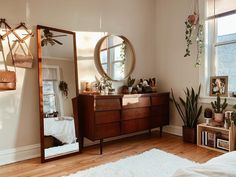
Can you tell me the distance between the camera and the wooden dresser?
2742mm

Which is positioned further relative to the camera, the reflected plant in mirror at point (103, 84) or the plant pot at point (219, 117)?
the reflected plant in mirror at point (103, 84)

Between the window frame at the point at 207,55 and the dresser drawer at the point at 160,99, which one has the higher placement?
the window frame at the point at 207,55

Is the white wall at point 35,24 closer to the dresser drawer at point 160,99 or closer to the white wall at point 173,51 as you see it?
the white wall at point 173,51

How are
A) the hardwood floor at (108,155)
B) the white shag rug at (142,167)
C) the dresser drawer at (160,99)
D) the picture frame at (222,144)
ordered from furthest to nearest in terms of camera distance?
the dresser drawer at (160,99), the picture frame at (222,144), the hardwood floor at (108,155), the white shag rug at (142,167)

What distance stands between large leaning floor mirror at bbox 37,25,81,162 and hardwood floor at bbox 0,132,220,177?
7.2 inches

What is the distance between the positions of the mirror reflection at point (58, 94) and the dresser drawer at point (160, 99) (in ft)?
4.51

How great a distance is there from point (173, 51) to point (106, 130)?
2.07 metres

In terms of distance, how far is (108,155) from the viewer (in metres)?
2.77

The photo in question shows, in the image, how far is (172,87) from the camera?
382 centimetres

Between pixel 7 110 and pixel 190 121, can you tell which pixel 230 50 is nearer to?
pixel 190 121

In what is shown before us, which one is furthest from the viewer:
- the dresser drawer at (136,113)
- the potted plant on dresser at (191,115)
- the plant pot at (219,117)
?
the potted plant on dresser at (191,115)

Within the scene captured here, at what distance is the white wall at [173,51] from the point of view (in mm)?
3543

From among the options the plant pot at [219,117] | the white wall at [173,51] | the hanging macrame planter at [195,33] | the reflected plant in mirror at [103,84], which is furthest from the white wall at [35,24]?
the plant pot at [219,117]

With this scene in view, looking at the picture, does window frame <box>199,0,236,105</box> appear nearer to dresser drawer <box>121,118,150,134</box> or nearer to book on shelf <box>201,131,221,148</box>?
book on shelf <box>201,131,221,148</box>
